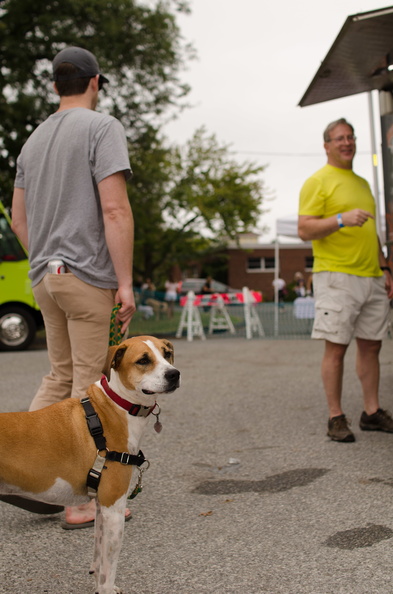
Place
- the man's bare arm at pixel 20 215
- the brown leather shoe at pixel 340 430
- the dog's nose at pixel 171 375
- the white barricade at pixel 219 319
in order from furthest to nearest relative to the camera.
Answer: the white barricade at pixel 219 319, the brown leather shoe at pixel 340 430, the man's bare arm at pixel 20 215, the dog's nose at pixel 171 375

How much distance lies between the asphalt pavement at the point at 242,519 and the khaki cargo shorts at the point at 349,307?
79 cm

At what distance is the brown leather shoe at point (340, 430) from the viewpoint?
190 inches

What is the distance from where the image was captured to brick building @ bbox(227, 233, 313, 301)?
5209 cm

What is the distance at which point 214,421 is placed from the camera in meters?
5.82

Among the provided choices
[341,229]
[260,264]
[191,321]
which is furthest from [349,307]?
[260,264]

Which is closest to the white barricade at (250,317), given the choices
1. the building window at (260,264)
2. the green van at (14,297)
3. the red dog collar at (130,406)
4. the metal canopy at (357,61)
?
the green van at (14,297)

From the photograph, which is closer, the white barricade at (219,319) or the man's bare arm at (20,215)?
the man's bare arm at (20,215)

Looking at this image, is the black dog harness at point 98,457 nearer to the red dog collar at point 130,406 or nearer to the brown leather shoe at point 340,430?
the red dog collar at point 130,406

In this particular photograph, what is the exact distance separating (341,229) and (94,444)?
3.06 metres

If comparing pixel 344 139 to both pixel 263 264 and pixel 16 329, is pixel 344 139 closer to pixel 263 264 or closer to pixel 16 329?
pixel 16 329

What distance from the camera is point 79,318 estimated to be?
10.3 ft

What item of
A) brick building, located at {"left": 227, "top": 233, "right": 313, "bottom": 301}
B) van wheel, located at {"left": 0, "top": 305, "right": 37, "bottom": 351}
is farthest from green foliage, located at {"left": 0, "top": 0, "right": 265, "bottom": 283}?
brick building, located at {"left": 227, "top": 233, "right": 313, "bottom": 301}

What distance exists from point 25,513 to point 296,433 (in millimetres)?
2371

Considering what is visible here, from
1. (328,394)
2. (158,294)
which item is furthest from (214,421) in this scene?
(158,294)
